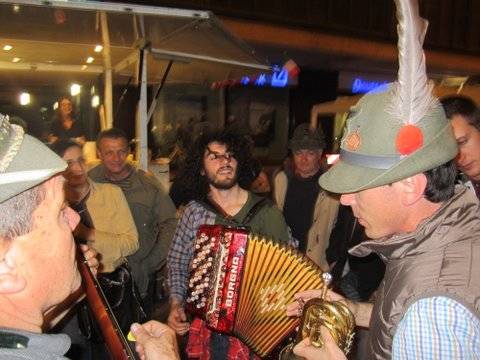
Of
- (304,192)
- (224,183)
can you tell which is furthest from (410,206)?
(304,192)

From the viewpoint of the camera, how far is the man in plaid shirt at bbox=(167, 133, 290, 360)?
2.56 m

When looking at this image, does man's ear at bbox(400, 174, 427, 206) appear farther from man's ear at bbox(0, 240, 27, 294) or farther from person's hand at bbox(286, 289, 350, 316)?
man's ear at bbox(0, 240, 27, 294)

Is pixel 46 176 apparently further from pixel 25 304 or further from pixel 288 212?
pixel 288 212

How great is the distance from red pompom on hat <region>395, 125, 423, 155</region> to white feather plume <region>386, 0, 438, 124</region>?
0.04 metres

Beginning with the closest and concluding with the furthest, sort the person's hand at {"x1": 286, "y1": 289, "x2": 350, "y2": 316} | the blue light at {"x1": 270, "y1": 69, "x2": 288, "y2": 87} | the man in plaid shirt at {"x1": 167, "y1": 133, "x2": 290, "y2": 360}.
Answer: the person's hand at {"x1": 286, "y1": 289, "x2": 350, "y2": 316}, the man in plaid shirt at {"x1": 167, "y1": 133, "x2": 290, "y2": 360}, the blue light at {"x1": 270, "y1": 69, "x2": 288, "y2": 87}

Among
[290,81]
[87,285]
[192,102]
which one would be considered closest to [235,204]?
[87,285]

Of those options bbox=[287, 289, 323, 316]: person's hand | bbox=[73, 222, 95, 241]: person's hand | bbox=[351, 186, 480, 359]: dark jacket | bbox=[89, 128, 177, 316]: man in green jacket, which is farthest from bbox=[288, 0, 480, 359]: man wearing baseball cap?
bbox=[89, 128, 177, 316]: man in green jacket

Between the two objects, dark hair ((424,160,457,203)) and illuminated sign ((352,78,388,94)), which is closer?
dark hair ((424,160,457,203))

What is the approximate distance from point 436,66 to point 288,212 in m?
10.2

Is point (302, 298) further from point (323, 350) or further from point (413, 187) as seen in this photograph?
point (413, 187)

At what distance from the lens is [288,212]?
4.47 m

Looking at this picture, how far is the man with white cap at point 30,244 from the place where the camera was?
0.95 meters

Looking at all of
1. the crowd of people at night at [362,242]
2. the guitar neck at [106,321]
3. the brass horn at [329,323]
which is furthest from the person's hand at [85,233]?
the brass horn at [329,323]

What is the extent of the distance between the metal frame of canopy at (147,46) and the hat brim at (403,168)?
2.45 metres
